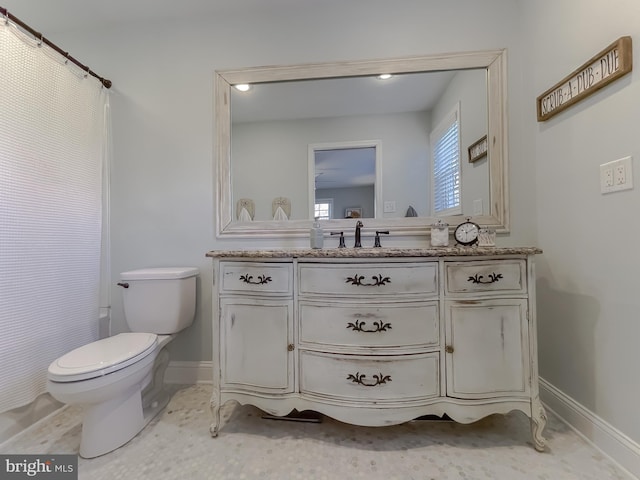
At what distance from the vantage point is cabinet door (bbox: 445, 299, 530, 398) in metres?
1.14

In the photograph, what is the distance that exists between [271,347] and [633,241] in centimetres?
154

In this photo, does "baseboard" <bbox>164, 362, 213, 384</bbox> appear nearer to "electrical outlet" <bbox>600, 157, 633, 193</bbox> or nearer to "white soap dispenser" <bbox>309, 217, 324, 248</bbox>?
"white soap dispenser" <bbox>309, 217, 324, 248</bbox>

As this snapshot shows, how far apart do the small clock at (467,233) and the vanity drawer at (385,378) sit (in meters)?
0.65

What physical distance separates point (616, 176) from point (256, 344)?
1.70 m

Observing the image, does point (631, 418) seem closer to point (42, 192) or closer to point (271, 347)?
point (271, 347)

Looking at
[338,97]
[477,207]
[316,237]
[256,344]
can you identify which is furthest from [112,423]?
[477,207]

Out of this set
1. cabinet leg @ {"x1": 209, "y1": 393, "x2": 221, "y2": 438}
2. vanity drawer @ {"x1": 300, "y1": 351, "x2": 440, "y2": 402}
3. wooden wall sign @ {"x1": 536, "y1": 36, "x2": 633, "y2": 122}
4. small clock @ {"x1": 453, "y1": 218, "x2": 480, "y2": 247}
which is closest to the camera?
wooden wall sign @ {"x1": 536, "y1": 36, "x2": 633, "y2": 122}

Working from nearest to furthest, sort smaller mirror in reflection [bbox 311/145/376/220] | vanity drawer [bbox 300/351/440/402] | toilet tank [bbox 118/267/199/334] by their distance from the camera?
vanity drawer [bbox 300/351/440/402]
toilet tank [bbox 118/267/199/334]
smaller mirror in reflection [bbox 311/145/376/220]

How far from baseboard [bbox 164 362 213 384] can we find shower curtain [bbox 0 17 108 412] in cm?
54

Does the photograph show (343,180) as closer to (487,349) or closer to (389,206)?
(389,206)

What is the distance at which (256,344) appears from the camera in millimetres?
1235

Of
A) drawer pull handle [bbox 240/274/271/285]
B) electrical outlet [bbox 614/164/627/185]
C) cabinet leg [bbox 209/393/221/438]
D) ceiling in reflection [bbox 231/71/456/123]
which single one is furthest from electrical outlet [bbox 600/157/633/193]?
cabinet leg [bbox 209/393/221/438]

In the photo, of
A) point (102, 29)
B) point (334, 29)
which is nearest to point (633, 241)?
point (334, 29)

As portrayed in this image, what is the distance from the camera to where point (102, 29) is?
184 centimetres
